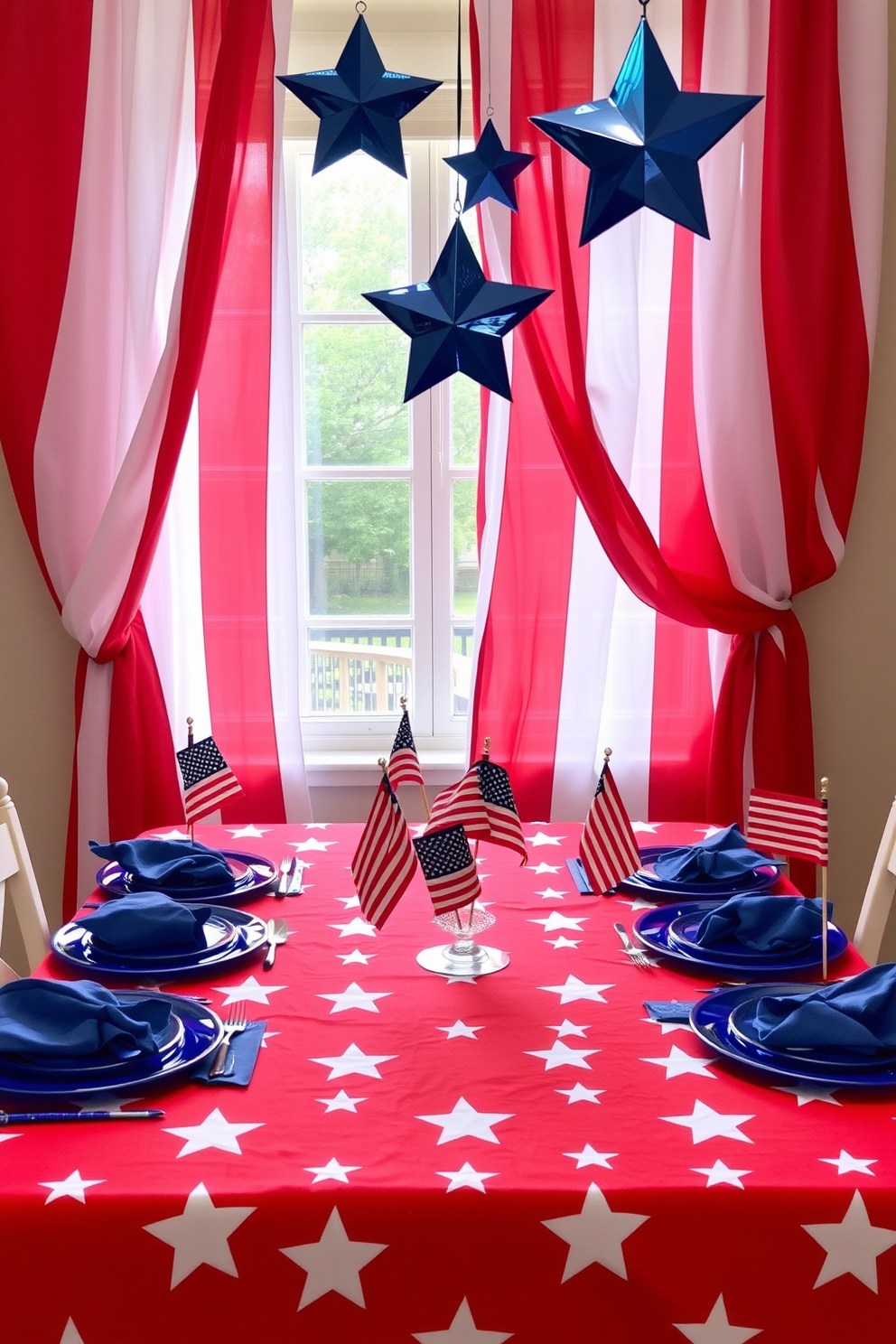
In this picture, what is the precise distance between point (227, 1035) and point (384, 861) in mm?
273

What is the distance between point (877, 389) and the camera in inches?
108

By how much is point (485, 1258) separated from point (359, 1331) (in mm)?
110

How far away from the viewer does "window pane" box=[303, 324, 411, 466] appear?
287 centimetres

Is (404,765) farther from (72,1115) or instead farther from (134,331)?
(134,331)

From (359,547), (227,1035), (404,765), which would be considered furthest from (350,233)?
(227,1035)

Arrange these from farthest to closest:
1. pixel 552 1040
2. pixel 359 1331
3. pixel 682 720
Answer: pixel 682 720
pixel 552 1040
pixel 359 1331

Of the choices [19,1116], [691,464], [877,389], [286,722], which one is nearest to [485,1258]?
[19,1116]

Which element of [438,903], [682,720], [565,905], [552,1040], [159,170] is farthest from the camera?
[682,720]

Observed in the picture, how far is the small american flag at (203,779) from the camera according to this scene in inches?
69.7

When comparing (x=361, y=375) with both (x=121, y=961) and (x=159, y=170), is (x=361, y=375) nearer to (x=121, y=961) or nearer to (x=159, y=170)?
(x=159, y=170)

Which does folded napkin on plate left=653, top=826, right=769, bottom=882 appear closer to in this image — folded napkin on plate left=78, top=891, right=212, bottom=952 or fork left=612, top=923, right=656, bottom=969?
fork left=612, top=923, right=656, bottom=969

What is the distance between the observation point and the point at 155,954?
149 centimetres

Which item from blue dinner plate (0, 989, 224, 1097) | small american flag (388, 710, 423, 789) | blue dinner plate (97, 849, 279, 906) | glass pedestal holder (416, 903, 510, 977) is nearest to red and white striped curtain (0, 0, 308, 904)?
blue dinner plate (97, 849, 279, 906)

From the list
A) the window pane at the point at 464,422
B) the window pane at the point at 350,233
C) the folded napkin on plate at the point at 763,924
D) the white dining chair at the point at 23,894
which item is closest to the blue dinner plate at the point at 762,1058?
the folded napkin on plate at the point at 763,924
